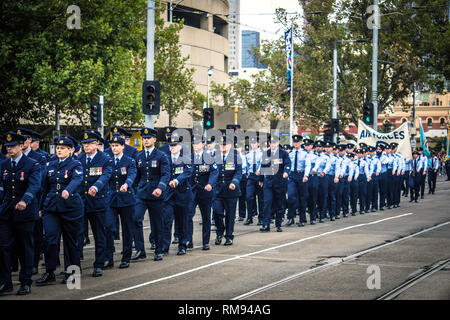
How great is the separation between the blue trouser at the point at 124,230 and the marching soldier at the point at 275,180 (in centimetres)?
527

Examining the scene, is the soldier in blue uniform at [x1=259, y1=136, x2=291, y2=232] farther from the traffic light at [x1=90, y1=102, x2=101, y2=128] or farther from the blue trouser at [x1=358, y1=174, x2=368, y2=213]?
the traffic light at [x1=90, y1=102, x2=101, y2=128]

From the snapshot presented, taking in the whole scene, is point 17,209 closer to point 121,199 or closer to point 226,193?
point 121,199

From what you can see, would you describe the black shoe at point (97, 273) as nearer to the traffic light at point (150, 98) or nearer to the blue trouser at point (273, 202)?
the blue trouser at point (273, 202)

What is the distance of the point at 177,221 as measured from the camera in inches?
488

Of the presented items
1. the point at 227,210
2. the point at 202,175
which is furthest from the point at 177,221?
the point at 227,210

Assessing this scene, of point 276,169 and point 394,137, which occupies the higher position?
point 394,137

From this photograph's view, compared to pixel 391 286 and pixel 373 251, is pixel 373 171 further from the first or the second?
pixel 391 286

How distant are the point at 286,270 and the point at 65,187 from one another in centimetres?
360

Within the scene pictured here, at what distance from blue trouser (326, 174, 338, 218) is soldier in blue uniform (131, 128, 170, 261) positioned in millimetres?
8388

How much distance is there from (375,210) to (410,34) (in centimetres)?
2042

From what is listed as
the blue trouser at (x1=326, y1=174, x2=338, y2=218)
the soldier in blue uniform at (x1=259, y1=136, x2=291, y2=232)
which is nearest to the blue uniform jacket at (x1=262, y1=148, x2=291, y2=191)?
the soldier in blue uniform at (x1=259, y1=136, x2=291, y2=232)

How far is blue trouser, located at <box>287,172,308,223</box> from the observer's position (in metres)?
17.6

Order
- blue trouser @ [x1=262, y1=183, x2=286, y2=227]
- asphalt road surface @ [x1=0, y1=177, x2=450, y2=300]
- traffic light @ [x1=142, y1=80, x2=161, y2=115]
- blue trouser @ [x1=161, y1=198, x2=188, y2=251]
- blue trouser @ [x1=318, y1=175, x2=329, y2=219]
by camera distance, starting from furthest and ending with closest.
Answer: traffic light @ [x1=142, y1=80, x2=161, y2=115]
blue trouser @ [x1=318, y1=175, x2=329, y2=219]
blue trouser @ [x1=262, y1=183, x2=286, y2=227]
blue trouser @ [x1=161, y1=198, x2=188, y2=251]
asphalt road surface @ [x1=0, y1=177, x2=450, y2=300]

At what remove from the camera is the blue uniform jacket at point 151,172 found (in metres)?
11.6
